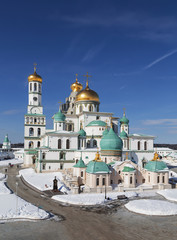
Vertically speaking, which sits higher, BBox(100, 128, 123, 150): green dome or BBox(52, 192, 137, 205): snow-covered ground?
BBox(100, 128, 123, 150): green dome

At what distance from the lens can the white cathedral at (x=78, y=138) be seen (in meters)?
38.4

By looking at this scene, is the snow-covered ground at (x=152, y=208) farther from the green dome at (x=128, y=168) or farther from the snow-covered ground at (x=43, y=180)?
the snow-covered ground at (x=43, y=180)

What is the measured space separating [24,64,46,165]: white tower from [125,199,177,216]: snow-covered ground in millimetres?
30767

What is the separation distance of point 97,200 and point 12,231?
9.61m

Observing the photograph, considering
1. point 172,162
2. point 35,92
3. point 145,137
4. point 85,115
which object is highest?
point 35,92

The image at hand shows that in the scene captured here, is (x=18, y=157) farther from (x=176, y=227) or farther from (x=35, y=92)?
(x=176, y=227)

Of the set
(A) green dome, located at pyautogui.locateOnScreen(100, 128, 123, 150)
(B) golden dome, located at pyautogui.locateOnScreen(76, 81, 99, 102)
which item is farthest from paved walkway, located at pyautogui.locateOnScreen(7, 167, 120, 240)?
(B) golden dome, located at pyautogui.locateOnScreen(76, 81, 99, 102)

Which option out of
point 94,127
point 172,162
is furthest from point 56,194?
point 172,162

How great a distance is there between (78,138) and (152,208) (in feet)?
80.2

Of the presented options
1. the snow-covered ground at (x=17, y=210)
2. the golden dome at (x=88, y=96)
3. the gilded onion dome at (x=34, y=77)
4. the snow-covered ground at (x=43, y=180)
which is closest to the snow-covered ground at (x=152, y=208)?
the snow-covered ground at (x=17, y=210)

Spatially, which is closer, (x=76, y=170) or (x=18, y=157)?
(x=76, y=170)

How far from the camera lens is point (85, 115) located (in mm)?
46625

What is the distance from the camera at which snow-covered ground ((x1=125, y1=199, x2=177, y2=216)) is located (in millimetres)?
18344

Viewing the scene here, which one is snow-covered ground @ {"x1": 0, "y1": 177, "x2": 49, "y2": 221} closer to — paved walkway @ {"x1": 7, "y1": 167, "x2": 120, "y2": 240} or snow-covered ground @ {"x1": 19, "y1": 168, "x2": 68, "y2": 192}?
paved walkway @ {"x1": 7, "y1": 167, "x2": 120, "y2": 240}
